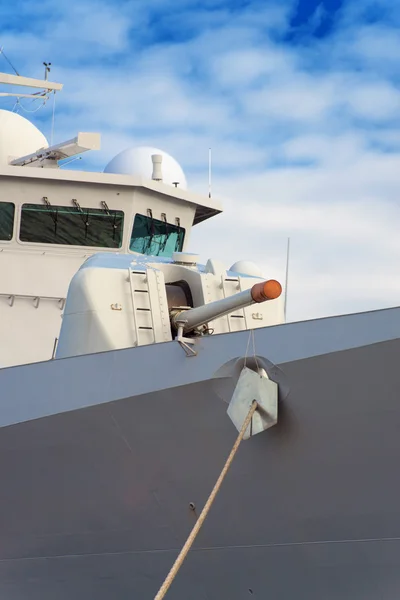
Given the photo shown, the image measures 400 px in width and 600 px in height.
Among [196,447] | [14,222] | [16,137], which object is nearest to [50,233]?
[14,222]

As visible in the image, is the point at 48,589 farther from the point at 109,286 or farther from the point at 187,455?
the point at 109,286

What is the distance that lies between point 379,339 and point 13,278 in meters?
7.11

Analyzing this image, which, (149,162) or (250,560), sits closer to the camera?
(250,560)

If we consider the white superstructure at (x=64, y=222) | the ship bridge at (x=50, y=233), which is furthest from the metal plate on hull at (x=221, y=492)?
the ship bridge at (x=50, y=233)

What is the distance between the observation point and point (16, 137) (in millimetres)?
15305

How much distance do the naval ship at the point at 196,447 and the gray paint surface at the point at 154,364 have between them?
13 millimetres

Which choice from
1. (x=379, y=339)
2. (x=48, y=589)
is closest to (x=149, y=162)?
(x=48, y=589)

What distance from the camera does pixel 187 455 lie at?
26.0 ft

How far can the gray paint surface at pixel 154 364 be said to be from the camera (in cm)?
712

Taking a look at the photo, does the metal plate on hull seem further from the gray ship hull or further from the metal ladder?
the metal ladder

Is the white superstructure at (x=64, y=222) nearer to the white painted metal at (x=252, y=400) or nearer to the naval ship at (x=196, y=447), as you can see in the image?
the naval ship at (x=196, y=447)

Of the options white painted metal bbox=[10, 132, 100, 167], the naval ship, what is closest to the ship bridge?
white painted metal bbox=[10, 132, 100, 167]

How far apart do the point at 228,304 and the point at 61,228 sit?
5664 millimetres

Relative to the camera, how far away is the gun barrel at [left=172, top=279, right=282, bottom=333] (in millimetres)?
→ 7699
